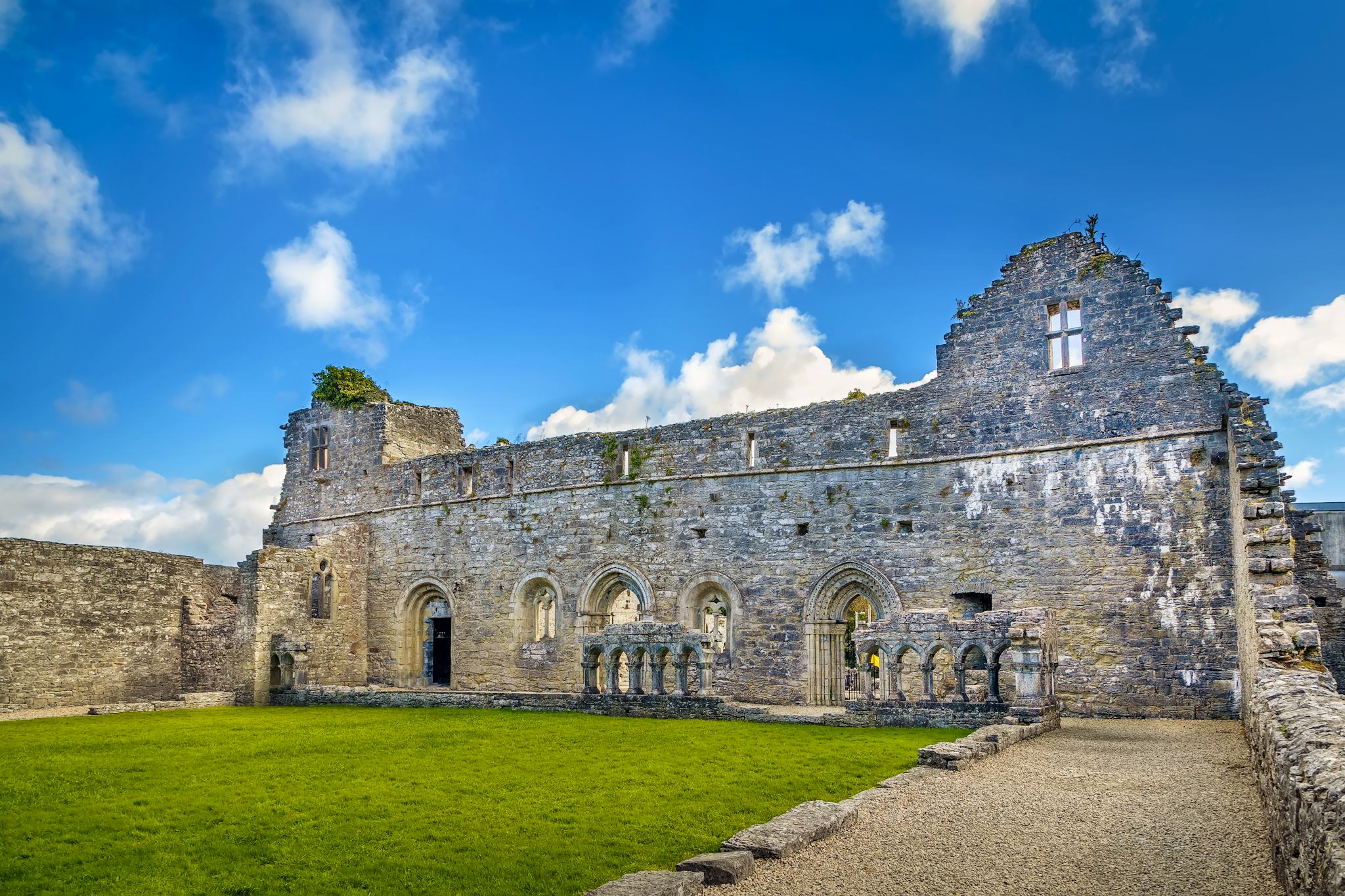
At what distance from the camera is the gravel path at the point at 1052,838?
586 centimetres

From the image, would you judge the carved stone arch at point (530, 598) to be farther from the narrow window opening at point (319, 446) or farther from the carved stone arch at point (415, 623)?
the narrow window opening at point (319, 446)

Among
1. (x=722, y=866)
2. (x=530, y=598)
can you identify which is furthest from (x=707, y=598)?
(x=722, y=866)

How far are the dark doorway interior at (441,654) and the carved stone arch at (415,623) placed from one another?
0.26 m

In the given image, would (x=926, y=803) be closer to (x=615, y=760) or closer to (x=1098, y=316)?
(x=615, y=760)

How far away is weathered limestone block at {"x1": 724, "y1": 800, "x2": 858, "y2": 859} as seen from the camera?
6.39m

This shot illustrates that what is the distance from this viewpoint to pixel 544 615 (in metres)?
25.9

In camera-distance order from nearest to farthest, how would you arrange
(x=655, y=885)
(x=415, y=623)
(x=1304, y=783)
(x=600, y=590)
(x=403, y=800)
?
(x=1304, y=783)
(x=655, y=885)
(x=403, y=800)
(x=600, y=590)
(x=415, y=623)

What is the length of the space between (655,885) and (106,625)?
2166cm

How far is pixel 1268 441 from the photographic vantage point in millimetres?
15000

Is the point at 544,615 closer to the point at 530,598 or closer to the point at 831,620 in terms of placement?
the point at 530,598

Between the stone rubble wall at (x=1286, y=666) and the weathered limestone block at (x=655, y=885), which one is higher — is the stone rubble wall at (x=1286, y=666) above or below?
above

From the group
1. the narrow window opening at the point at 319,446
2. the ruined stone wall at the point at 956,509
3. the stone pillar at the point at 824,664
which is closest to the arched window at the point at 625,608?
the ruined stone wall at the point at 956,509

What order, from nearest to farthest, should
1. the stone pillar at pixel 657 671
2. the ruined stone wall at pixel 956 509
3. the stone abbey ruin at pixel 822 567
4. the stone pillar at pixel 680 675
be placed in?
the stone abbey ruin at pixel 822 567 < the ruined stone wall at pixel 956 509 < the stone pillar at pixel 657 671 < the stone pillar at pixel 680 675

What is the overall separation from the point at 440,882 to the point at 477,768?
464cm
